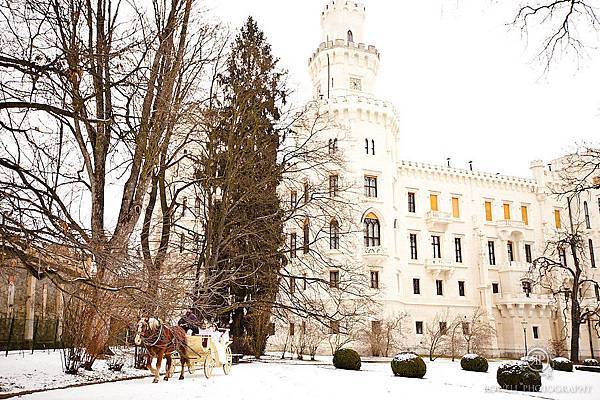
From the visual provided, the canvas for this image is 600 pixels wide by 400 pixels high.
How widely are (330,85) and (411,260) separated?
1485cm

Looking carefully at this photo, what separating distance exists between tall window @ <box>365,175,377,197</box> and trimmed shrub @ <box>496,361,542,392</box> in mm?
24114

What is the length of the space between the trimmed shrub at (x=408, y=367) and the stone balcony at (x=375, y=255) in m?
18.5

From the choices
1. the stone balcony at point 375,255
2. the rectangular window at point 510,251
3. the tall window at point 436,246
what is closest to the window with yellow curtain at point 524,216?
the rectangular window at point 510,251

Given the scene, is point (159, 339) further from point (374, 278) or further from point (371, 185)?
point (371, 185)

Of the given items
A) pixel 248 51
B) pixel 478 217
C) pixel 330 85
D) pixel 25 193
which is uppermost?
pixel 330 85

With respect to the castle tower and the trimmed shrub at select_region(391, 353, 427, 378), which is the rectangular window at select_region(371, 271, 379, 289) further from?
the trimmed shrub at select_region(391, 353, 427, 378)

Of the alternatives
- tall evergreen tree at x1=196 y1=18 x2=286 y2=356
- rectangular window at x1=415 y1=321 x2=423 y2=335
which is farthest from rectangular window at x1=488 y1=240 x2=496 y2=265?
tall evergreen tree at x1=196 y1=18 x2=286 y2=356

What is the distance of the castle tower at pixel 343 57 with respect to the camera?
44438 millimetres

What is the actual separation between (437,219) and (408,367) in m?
26.5

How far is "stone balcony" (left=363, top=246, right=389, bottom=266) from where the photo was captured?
38.5 meters

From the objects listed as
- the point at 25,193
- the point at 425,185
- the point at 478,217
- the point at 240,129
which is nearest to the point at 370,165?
the point at 425,185

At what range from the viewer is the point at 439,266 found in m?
43.7

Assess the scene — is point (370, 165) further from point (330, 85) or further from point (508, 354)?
point (508, 354)

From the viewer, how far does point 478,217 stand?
47.5m
